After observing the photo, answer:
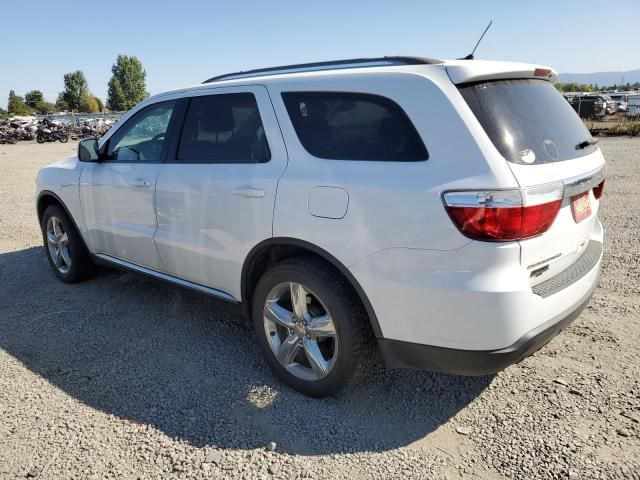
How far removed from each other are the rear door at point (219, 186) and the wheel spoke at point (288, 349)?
1.63 feet

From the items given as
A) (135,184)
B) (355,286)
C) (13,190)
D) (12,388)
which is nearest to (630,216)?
(355,286)

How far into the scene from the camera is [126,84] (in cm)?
10669

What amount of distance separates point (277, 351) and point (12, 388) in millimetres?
1701

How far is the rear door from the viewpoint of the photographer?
301 cm

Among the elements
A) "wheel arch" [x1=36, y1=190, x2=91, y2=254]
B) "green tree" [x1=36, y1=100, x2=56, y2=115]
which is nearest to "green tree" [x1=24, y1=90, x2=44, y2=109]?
"green tree" [x1=36, y1=100, x2=56, y2=115]

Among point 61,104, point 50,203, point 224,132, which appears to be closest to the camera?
point 224,132

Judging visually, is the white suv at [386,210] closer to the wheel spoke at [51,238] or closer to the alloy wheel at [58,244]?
the alloy wheel at [58,244]

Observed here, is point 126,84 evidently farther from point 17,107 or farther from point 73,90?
point 17,107

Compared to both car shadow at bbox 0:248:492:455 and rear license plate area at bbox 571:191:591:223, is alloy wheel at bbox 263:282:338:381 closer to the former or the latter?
car shadow at bbox 0:248:492:455

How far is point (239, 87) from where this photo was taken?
328 cm

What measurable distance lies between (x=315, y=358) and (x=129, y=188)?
2.05 m

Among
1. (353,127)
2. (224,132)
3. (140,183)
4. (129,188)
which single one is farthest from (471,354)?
(129,188)

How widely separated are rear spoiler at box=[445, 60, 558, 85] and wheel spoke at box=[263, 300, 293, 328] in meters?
1.57

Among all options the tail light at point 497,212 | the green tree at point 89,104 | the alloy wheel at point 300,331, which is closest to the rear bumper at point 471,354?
the alloy wheel at point 300,331
